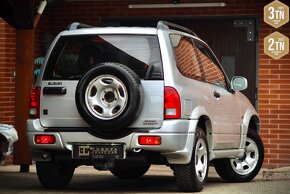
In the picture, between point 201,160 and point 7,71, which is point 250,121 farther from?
point 7,71

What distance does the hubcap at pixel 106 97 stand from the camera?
891cm

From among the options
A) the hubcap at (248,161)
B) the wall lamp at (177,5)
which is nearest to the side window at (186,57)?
the hubcap at (248,161)

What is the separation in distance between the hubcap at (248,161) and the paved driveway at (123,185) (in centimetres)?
22

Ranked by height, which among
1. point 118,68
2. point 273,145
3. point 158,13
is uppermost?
point 158,13

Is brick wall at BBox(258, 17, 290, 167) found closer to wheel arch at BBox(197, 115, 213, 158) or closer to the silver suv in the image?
the silver suv

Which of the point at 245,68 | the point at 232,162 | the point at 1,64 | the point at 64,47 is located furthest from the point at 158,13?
the point at 64,47

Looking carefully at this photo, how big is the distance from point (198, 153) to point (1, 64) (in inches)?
206

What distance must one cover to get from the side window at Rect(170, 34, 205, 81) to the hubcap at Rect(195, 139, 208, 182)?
78 centimetres

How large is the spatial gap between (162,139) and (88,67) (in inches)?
47.3

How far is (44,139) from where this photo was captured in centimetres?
930

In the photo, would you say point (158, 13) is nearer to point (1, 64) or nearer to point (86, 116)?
point (1, 64)

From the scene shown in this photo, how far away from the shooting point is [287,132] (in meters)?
14.2

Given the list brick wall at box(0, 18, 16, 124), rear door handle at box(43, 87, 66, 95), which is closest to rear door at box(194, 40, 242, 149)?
rear door handle at box(43, 87, 66, 95)

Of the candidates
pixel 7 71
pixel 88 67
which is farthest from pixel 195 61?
pixel 7 71
